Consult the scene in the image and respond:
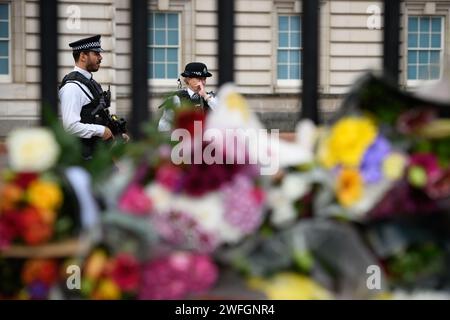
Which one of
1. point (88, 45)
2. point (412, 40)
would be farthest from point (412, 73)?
point (88, 45)

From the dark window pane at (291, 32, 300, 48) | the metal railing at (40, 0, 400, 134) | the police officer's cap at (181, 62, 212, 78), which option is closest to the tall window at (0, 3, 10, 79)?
the dark window pane at (291, 32, 300, 48)

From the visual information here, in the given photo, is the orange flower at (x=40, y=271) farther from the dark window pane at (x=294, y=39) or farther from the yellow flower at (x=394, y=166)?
the dark window pane at (x=294, y=39)

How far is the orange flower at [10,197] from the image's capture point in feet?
4.96

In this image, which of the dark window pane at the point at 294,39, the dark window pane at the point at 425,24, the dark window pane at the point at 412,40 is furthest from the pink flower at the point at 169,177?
the dark window pane at the point at 425,24

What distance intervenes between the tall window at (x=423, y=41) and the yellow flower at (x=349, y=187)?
2105 centimetres

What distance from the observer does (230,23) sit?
175 cm

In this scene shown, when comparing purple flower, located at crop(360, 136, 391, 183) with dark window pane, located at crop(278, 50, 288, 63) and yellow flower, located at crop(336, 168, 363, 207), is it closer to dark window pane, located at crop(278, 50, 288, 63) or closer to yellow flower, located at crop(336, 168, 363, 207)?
yellow flower, located at crop(336, 168, 363, 207)

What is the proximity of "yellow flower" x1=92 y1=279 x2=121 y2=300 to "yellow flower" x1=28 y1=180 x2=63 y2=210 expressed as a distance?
173 mm

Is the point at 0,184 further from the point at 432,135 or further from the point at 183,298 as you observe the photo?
the point at 432,135

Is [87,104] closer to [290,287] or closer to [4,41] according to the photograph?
[290,287]

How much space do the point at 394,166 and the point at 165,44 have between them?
1978 cm

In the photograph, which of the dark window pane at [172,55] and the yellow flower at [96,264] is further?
the dark window pane at [172,55]

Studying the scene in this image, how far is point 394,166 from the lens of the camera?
156cm

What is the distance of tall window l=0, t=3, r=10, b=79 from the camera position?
18.3 m
